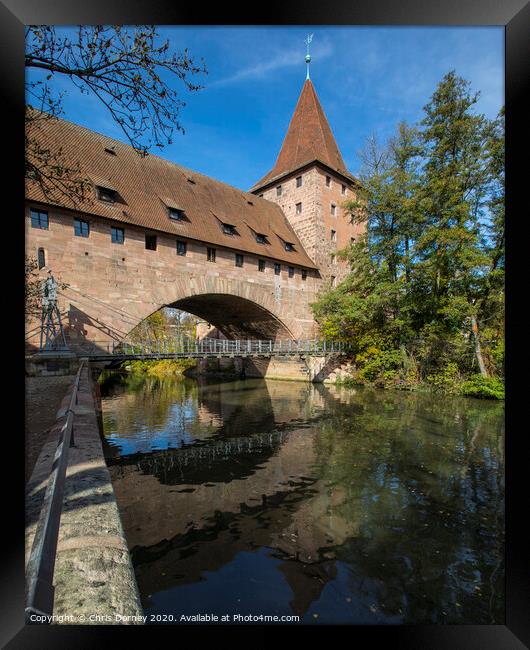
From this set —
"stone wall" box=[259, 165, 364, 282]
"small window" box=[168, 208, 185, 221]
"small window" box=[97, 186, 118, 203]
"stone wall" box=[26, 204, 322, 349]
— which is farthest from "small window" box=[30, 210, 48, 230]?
"stone wall" box=[259, 165, 364, 282]

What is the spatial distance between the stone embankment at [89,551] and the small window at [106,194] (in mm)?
13724

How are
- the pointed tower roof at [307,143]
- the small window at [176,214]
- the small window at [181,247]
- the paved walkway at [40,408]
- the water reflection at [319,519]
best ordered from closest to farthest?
the water reflection at [319,519] < the paved walkway at [40,408] < the small window at [181,247] < the small window at [176,214] < the pointed tower roof at [307,143]

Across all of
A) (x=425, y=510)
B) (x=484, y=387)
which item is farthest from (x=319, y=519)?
(x=484, y=387)

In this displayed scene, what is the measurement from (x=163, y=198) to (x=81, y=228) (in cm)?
505

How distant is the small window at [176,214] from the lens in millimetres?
16188

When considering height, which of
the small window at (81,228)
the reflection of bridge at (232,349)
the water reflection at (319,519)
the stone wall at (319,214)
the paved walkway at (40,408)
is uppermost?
the stone wall at (319,214)

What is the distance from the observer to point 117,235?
542 inches

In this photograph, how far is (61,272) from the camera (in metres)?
12.1

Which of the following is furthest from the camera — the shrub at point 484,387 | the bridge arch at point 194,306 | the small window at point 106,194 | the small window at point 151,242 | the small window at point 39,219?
the small window at point 151,242

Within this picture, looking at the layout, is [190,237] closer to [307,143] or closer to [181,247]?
[181,247]

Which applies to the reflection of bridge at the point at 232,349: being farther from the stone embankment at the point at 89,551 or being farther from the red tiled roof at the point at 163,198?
the stone embankment at the point at 89,551

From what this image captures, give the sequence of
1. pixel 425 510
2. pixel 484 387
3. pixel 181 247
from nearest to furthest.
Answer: pixel 425 510 → pixel 484 387 → pixel 181 247
